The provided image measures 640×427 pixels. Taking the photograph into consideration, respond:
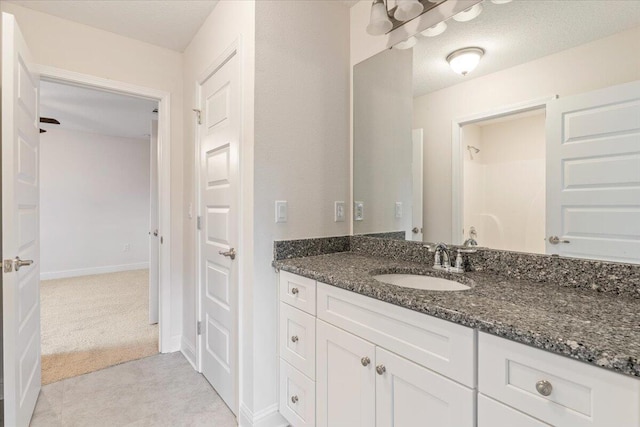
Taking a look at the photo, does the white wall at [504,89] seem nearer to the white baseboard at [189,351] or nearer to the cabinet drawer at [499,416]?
the cabinet drawer at [499,416]

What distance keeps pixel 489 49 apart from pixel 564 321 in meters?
1.17

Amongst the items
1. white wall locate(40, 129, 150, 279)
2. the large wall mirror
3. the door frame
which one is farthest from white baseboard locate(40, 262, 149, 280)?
the large wall mirror

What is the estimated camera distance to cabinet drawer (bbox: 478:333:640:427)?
2.09ft

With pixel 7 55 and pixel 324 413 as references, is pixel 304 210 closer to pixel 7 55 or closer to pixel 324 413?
pixel 324 413

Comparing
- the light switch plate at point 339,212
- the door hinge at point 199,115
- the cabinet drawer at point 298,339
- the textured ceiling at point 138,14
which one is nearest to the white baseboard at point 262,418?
the cabinet drawer at point 298,339

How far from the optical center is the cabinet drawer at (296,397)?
1440mm

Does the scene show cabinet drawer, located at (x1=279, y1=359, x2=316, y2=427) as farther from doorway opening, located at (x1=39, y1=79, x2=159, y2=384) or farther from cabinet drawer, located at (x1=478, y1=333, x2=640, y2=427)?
doorway opening, located at (x1=39, y1=79, x2=159, y2=384)

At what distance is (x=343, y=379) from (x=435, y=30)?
5.38 feet

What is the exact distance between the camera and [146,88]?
8.02 ft

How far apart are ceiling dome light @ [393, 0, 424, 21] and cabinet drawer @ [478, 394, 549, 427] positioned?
157cm

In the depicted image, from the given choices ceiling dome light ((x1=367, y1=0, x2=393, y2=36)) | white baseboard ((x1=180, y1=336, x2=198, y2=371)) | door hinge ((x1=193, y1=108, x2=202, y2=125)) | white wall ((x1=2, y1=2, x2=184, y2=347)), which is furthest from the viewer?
white baseboard ((x1=180, y1=336, x2=198, y2=371))

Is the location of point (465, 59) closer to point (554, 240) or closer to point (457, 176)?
point (457, 176)

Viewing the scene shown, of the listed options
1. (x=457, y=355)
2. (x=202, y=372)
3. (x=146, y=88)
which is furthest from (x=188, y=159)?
(x=457, y=355)

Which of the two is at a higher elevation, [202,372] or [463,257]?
[463,257]
